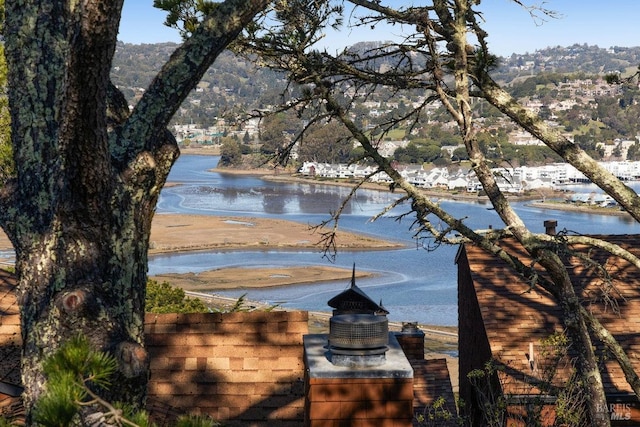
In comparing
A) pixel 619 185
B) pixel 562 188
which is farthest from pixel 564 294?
A: pixel 562 188

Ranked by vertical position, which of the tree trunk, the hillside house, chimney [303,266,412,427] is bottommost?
the hillside house

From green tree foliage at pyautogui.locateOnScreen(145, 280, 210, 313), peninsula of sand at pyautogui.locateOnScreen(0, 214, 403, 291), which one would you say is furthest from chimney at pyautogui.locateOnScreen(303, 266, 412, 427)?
peninsula of sand at pyautogui.locateOnScreen(0, 214, 403, 291)

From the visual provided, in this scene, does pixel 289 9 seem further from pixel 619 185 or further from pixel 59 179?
pixel 59 179

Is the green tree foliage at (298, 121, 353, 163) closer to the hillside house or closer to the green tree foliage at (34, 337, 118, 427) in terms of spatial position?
the hillside house

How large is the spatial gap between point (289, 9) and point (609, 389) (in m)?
6.16

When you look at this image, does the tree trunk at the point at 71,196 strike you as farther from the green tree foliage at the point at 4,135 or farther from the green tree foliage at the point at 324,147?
the green tree foliage at the point at 324,147

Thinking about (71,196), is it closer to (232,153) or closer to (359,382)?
(359,382)

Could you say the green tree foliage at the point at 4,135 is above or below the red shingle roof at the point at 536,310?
above

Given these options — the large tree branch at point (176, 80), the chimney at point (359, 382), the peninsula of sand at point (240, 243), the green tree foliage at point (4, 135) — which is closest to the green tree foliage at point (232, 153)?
the peninsula of sand at point (240, 243)

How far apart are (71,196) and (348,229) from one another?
230ft

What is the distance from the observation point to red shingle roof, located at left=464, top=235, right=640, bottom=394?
11852 mm

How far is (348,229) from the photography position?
73750mm

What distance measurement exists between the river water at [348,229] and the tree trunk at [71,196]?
11.1m

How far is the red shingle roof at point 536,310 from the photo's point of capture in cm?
1185
